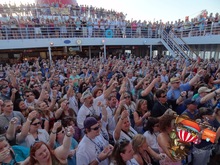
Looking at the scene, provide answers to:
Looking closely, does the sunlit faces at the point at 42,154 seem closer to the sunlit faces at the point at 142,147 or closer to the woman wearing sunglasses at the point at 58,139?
the woman wearing sunglasses at the point at 58,139

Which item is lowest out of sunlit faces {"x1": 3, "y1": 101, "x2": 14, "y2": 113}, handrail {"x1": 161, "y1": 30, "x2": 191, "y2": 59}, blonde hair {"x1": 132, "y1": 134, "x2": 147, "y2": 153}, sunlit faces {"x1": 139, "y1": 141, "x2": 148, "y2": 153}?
sunlit faces {"x1": 139, "y1": 141, "x2": 148, "y2": 153}

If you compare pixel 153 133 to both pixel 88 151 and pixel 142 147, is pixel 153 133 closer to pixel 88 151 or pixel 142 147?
pixel 142 147

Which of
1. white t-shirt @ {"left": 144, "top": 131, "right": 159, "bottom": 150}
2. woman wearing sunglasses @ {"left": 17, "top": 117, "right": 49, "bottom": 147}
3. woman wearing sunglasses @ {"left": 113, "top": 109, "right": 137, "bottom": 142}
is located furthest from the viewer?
white t-shirt @ {"left": 144, "top": 131, "right": 159, "bottom": 150}

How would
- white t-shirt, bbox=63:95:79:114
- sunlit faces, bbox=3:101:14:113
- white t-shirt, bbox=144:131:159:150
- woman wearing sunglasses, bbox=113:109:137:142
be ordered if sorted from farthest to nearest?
white t-shirt, bbox=63:95:79:114 < sunlit faces, bbox=3:101:14:113 < white t-shirt, bbox=144:131:159:150 < woman wearing sunglasses, bbox=113:109:137:142

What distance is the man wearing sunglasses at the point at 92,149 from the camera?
2.38m

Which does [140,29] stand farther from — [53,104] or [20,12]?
[53,104]

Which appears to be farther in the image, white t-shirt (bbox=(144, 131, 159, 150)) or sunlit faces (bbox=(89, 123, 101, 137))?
white t-shirt (bbox=(144, 131, 159, 150))

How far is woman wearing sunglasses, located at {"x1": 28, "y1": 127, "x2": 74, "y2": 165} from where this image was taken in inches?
81.1

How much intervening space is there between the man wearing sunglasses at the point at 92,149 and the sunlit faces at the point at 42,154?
0.43 meters

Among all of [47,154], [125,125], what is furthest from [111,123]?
[47,154]

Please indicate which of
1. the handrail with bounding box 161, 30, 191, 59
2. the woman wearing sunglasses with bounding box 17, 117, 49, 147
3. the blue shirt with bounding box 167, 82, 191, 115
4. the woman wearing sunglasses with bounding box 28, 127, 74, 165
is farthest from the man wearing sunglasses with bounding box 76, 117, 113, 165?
the handrail with bounding box 161, 30, 191, 59

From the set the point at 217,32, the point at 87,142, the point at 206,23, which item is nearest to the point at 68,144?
the point at 87,142

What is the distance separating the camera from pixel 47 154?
2.10 m

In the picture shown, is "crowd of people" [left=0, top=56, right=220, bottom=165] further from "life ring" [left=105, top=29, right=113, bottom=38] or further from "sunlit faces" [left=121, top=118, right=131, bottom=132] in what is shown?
"life ring" [left=105, top=29, right=113, bottom=38]
